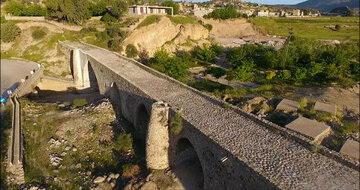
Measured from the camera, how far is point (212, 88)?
24766 millimetres

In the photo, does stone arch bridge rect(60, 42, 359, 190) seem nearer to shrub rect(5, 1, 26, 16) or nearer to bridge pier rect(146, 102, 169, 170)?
bridge pier rect(146, 102, 169, 170)

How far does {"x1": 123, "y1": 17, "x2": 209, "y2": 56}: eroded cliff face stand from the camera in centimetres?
3554

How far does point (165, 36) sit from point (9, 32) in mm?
25418

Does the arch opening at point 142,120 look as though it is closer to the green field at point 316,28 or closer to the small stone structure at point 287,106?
the small stone structure at point 287,106

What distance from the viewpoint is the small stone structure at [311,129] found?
1191 cm

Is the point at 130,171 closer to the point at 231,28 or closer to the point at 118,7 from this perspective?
the point at 118,7

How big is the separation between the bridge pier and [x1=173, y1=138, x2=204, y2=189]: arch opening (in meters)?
0.70

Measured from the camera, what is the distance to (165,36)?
1564 inches

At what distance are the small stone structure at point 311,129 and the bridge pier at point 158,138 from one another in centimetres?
755

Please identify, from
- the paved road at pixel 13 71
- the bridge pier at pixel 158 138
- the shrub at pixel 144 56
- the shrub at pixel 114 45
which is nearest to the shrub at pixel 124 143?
the bridge pier at pixel 158 138

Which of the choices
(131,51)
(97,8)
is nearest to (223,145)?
(131,51)

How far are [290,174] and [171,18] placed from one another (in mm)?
39396

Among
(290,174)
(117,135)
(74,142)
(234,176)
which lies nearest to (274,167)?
(290,174)

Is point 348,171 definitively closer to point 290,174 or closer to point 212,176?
point 290,174
